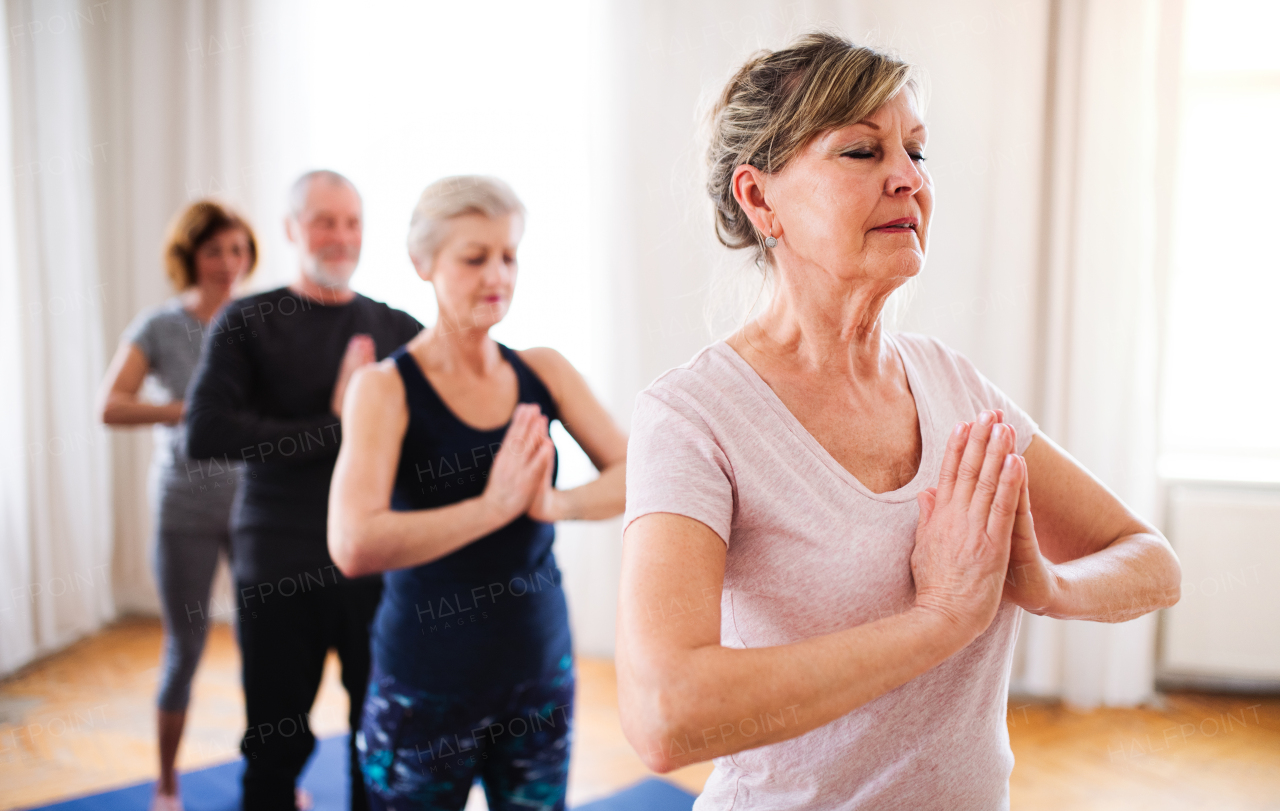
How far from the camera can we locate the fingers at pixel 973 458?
2.93 feet

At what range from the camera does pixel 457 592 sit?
1.49 meters

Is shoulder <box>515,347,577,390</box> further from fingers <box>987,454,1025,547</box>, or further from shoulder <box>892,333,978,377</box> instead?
fingers <box>987,454,1025,547</box>

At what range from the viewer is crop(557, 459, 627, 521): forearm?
1554 millimetres

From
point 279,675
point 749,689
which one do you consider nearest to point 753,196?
point 749,689

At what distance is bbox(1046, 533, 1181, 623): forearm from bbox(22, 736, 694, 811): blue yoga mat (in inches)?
78.2

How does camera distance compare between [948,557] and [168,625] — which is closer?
[948,557]

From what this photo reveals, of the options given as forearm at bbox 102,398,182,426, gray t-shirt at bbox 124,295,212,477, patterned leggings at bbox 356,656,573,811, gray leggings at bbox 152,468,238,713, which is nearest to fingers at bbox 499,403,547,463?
patterned leggings at bbox 356,656,573,811

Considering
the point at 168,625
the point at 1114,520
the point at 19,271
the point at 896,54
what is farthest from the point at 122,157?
the point at 1114,520

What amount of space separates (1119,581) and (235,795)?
277cm

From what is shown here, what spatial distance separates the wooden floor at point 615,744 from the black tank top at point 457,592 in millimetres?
1587

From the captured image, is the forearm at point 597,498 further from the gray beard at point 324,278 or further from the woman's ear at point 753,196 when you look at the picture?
the gray beard at point 324,278

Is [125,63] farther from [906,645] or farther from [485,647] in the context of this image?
[906,645]

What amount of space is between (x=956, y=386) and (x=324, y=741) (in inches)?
115

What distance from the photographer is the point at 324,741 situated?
10.7 feet
